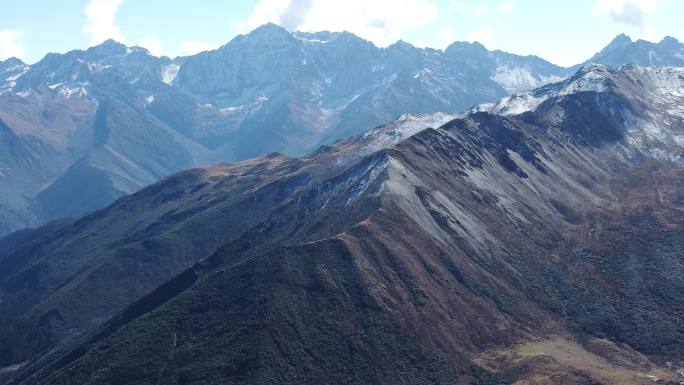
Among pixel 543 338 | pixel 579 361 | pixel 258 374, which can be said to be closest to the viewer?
pixel 258 374

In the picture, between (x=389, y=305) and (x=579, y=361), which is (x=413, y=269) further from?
(x=579, y=361)

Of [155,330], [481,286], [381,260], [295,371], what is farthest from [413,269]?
[155,330]

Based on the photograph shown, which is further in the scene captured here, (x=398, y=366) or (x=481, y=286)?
(x=481, y=286)

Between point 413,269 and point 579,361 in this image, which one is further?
point 413,269

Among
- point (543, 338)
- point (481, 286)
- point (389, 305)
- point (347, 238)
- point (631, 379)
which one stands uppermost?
point (347, 238)

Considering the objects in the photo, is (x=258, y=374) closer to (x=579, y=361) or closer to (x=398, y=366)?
(x=398, y=366)

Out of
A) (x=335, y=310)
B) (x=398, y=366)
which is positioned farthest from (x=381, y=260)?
(x=398, y=366)

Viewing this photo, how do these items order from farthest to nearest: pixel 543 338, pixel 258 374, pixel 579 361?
pixel 543 338 → pixel 579 361 → pixel 258 374

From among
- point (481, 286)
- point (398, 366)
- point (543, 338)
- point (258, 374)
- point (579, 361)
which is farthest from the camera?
point (481, 286)

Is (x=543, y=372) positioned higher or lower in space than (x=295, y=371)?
lower
